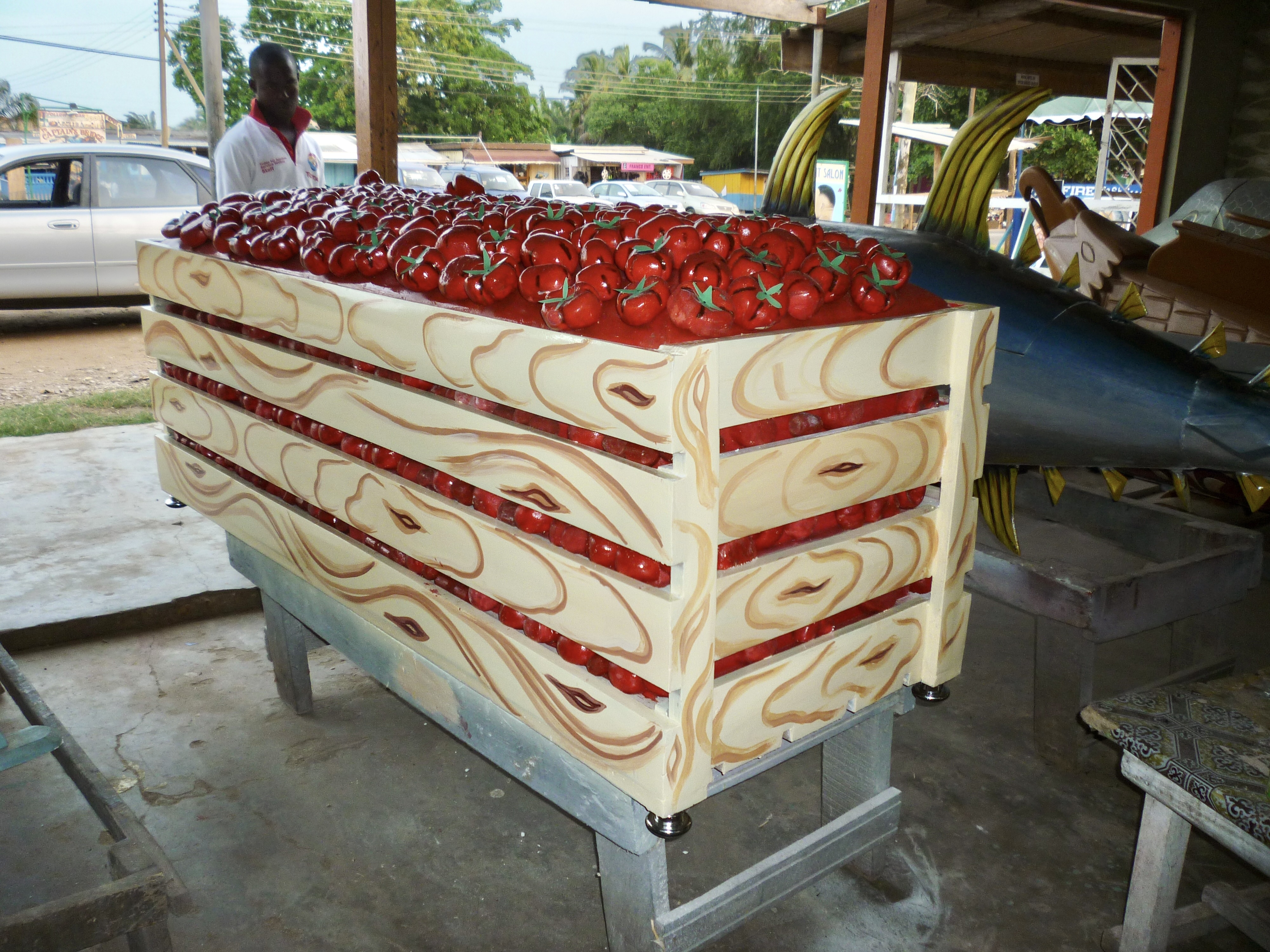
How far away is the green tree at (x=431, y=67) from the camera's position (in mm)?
30234

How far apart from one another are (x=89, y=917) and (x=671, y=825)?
3.05 feet

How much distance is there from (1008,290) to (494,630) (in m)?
1.50

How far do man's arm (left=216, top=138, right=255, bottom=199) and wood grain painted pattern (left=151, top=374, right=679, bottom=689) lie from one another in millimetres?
1905

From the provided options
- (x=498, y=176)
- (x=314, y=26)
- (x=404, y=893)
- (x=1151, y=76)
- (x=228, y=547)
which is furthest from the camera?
(x=314, y=26)

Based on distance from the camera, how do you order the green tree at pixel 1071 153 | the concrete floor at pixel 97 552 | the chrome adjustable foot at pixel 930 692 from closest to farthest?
the chrome adjustable foot at pixel 930 692
the concrete floor at pixel 97 552
the green tree at pixel 1071 153

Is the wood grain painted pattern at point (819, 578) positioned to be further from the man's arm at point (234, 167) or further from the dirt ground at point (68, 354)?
the dirt ground at point (68, 354)

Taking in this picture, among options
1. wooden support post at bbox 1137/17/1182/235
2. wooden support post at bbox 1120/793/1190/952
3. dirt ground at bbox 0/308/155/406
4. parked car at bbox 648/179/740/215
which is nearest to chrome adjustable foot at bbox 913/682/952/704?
wooden support post at bbox 1120/793/1190/952

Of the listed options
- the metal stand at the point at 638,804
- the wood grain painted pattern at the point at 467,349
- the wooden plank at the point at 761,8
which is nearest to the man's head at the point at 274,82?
the wood grain painted pattern at the point at 467,349

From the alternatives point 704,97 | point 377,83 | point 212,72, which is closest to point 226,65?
point 704,97

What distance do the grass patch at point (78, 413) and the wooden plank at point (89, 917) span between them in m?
4.52

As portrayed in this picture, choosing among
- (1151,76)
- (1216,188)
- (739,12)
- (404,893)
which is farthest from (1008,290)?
(1151,76)

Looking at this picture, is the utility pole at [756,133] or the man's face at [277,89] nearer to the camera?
the man's face at [277,89]

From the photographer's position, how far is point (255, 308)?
206 cm

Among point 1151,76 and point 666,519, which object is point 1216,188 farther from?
point 1151,76
